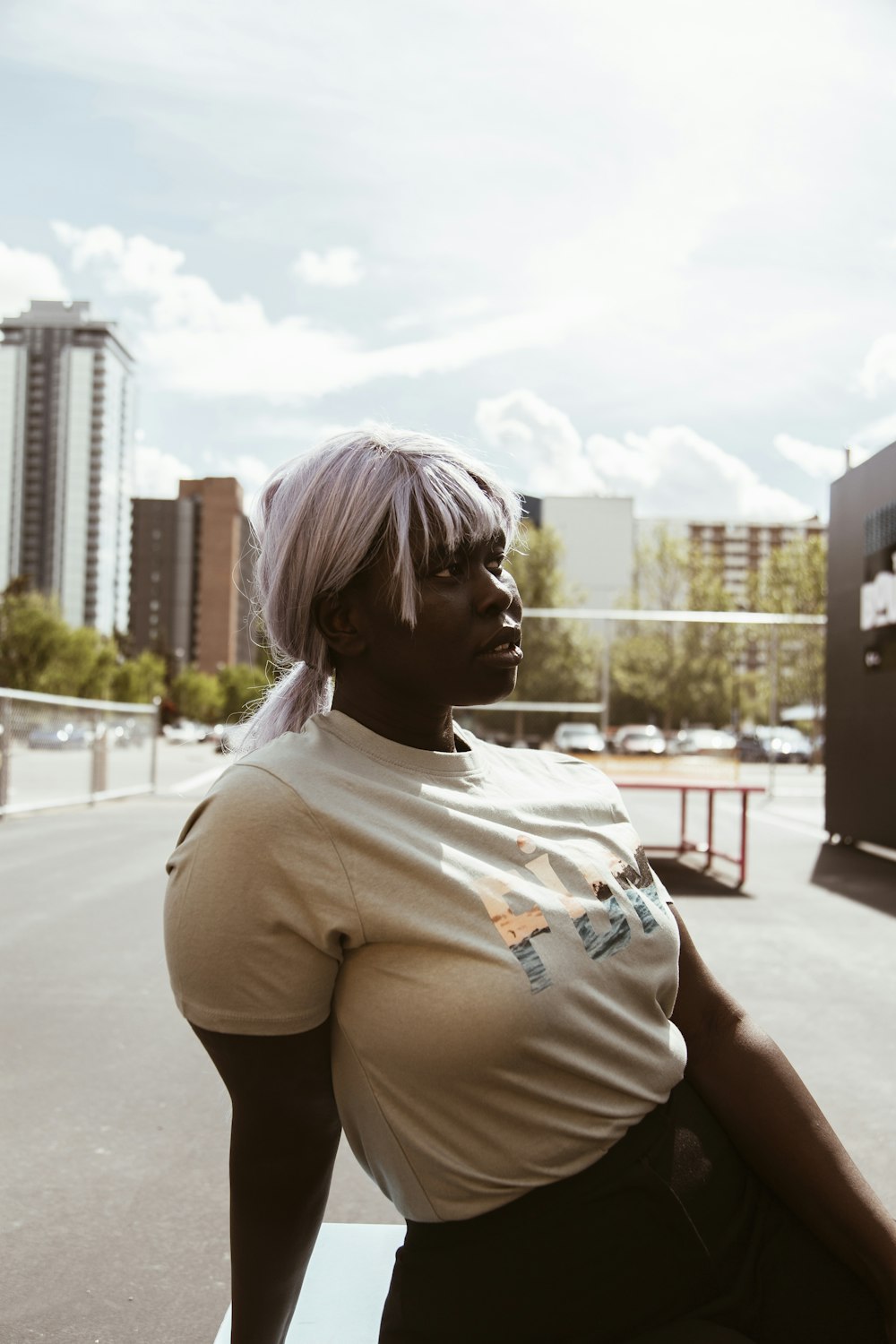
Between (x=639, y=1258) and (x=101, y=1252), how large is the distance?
6.58ft

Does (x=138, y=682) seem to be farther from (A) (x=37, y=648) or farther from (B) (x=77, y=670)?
(A) (x=37, y=648)

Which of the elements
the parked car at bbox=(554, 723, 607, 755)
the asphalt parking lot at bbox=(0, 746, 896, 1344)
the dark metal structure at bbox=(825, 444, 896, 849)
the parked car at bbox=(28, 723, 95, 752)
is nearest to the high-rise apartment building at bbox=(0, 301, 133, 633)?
the parked car at bbox=(554, 723, 607, 755)

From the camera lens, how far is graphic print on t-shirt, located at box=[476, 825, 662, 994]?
1.34m

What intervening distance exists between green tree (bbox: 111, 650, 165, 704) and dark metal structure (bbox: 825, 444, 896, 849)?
198 ft

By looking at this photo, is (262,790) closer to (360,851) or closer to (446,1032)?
(360,851)

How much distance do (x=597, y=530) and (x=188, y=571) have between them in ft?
308

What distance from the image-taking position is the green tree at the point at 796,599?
42.7m

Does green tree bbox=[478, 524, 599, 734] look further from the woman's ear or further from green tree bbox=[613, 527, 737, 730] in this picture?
the woman's ear

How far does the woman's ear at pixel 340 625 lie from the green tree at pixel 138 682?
232 ft

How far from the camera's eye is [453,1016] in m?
1.29

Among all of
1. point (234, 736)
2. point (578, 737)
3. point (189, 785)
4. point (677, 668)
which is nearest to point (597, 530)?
point (677, 668)

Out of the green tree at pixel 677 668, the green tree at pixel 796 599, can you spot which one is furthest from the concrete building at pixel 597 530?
the green tree at pixel 677 668

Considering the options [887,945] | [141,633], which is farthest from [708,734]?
[141,633]

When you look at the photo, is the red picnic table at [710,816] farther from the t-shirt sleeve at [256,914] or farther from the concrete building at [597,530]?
the concrete building at [597,530]
